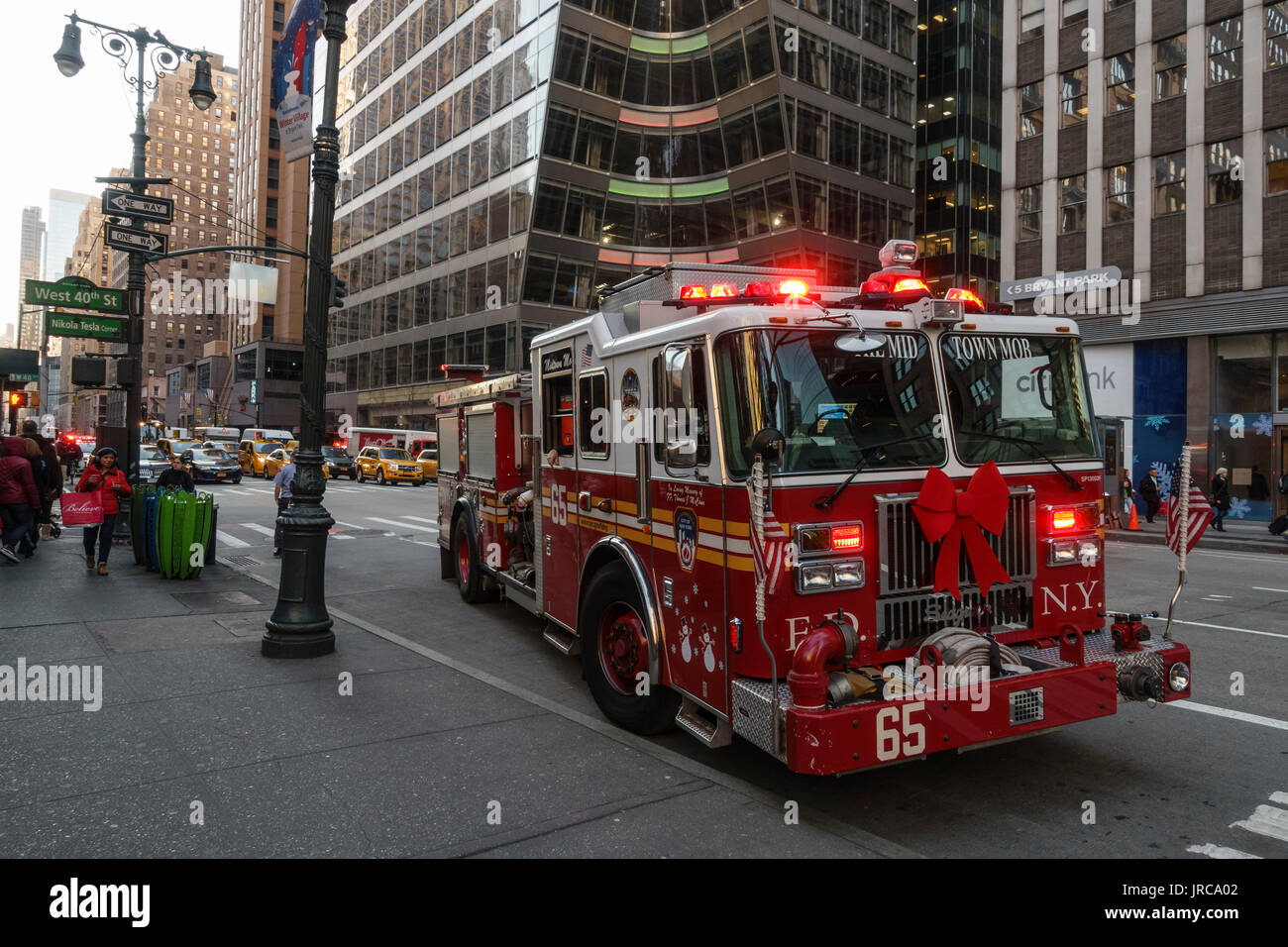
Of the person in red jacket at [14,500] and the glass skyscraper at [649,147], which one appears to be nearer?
the person in red jacket at [14,500]

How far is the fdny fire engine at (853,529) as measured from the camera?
405 centimetres

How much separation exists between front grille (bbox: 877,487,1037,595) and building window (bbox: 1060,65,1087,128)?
27.6 meters

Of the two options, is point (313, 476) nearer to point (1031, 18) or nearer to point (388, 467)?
point (1031, 18)

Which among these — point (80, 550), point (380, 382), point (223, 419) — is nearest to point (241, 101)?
point (223, 419)

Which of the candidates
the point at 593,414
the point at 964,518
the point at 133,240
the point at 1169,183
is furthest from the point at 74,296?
the point at 1169,183

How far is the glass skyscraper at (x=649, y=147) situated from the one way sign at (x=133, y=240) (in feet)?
94.2

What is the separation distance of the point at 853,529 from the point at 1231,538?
771 inches

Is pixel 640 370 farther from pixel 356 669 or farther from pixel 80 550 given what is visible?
pixel 80 550

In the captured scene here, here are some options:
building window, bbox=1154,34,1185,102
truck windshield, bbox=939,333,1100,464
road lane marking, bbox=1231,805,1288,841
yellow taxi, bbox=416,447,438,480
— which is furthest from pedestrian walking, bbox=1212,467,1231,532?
yellow taxi, bbox=416,447,438,480

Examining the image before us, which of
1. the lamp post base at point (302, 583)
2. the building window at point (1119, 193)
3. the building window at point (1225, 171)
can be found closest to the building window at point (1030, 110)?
the building window at point (1119, 193)

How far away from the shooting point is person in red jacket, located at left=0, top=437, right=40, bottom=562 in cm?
1220

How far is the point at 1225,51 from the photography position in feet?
77.3

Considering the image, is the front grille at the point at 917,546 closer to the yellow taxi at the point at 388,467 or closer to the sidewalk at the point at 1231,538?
the sidewalk at the point at 1231,538

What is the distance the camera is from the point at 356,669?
7102 mm
